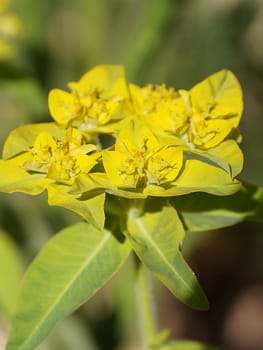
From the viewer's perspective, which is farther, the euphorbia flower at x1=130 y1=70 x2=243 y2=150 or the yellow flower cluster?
the yellow flower cluster

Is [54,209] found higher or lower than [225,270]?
higher

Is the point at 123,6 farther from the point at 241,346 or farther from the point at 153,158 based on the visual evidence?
the point at 153,158

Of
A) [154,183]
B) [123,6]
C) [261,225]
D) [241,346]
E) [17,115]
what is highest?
[154,183]

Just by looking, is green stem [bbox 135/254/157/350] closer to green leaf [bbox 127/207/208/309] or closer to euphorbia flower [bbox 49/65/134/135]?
green leaf [bbox 127/207/208/309]

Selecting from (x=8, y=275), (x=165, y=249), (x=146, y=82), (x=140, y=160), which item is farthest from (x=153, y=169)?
(x=146, y=82)

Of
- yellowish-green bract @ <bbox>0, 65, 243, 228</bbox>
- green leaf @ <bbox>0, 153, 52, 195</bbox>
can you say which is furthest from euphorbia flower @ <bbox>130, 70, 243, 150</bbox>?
green leaf @ <bbox>0, 153, 52, 195</bbox>

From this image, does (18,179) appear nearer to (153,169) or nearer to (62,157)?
(62,157)

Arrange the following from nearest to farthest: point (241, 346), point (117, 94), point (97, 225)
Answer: point (97, 225) → point (117, 94) → point (241, 346)

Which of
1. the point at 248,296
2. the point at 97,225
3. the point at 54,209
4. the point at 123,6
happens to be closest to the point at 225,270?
the point at 248,296
